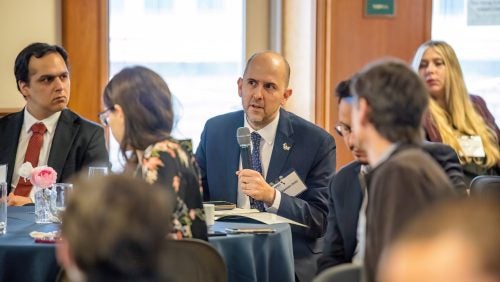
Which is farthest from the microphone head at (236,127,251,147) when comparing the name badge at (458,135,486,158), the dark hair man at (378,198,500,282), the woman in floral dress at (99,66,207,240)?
the dark hair man at (378,198,500,282)

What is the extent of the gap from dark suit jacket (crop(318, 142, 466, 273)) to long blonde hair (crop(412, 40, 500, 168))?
143 cm

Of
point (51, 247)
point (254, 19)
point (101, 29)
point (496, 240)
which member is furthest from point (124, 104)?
point (254, 19)

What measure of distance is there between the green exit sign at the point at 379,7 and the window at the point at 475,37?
0.48 metres

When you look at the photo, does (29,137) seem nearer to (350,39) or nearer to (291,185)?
(291,185)

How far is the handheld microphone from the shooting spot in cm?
391

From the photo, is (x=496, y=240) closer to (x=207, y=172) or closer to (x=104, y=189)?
(x=104, y=189)

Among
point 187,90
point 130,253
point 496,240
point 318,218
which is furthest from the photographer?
point 187,90

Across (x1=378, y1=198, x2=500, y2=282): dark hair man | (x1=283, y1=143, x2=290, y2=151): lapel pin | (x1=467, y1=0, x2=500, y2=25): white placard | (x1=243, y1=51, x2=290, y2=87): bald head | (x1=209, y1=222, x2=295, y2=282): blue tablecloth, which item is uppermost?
(x1=467, y1=0, x2=500, y2=25): white placard

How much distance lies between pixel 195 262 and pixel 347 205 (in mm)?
817

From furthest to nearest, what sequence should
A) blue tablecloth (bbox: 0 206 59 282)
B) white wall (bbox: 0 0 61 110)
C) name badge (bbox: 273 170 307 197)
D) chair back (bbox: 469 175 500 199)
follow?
1. white wall (bbox: 0 0 61 110)
2. name badge (bbox: 273 170 307 197)
3. chair back (bbox: 469 175 500 199)
4. blue tablecloth (bbox: 0 206 59 282)

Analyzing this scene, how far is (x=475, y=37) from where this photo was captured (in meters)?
6.27

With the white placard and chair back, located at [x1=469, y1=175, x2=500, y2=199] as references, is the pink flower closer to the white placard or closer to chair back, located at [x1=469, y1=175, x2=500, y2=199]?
chair back, located at [x1=469, y1=175, x2=500, y2=199]

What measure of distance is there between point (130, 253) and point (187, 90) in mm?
4430

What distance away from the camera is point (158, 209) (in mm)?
1650
